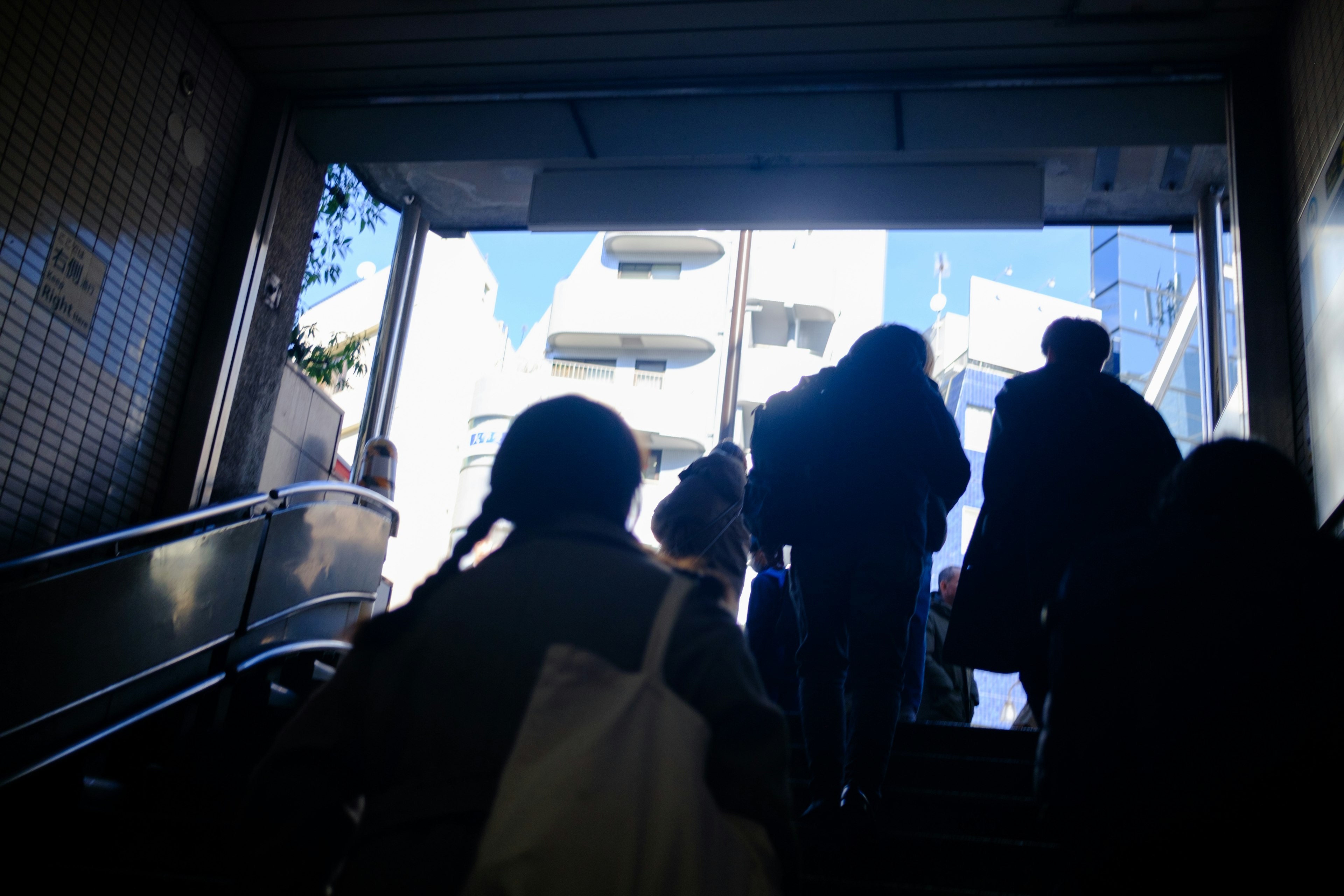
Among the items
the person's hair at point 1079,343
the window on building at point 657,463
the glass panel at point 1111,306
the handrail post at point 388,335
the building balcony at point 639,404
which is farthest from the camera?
the window on building at point 657,463

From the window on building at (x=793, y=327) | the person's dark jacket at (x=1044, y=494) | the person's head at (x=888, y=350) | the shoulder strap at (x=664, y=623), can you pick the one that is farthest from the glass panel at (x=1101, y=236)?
the window on building at (x=793, y=327)

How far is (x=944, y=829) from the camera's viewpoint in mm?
3121

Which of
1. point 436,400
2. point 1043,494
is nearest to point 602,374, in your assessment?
point 436,400

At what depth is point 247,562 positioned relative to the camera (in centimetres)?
436

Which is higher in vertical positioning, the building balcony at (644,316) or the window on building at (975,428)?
the building balcony at (644,316)

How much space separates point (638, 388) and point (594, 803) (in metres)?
26.5

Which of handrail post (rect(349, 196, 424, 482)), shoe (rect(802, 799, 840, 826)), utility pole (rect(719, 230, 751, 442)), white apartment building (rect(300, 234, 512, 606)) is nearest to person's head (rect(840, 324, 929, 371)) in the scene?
shoe (rect(802, 799, 840, 826))

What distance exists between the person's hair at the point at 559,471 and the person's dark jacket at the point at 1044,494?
1733mm

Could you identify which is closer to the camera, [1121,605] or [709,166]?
[1121,605]

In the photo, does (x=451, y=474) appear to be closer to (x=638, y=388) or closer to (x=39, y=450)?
(x=638, y=388)

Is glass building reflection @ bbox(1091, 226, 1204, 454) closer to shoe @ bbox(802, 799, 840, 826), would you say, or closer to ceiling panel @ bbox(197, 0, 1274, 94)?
ceiling panel @ bbox(197, 0, 1274, 94)

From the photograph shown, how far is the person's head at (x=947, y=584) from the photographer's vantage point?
565cm

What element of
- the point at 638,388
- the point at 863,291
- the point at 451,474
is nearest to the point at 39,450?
the point at 638,388

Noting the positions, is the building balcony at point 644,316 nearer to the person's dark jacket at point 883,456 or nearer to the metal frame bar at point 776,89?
the metal frame bar at point 776,89
